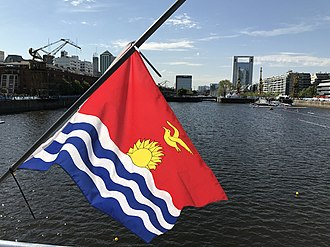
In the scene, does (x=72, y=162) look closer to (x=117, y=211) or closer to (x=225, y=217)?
(x=117, y=211)

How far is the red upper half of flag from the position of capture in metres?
5.25

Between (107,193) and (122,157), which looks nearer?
(107,193)

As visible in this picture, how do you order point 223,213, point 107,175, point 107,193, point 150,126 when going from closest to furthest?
1. point 107,193
2. point 107,175
3. point 150,126
4. point 223,213

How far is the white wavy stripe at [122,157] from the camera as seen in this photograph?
516cm

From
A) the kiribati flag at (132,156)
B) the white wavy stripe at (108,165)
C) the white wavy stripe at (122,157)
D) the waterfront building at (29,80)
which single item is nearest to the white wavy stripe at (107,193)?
the kiribati flag at (132,156)

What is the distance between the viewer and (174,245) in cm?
1619

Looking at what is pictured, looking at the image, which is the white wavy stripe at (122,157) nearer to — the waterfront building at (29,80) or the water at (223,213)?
the water at (223,213)

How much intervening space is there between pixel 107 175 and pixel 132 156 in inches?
21.3

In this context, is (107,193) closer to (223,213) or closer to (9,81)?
(223,213)

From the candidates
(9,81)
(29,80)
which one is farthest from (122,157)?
(29,80)

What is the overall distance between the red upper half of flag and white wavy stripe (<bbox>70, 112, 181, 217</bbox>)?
0.08 metres

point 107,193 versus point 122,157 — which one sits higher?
point 122,157

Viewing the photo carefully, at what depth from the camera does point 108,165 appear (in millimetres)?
5305

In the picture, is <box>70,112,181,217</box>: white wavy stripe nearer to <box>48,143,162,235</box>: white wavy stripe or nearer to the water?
<box>48,143,162,235</box>: white wavy stripe
